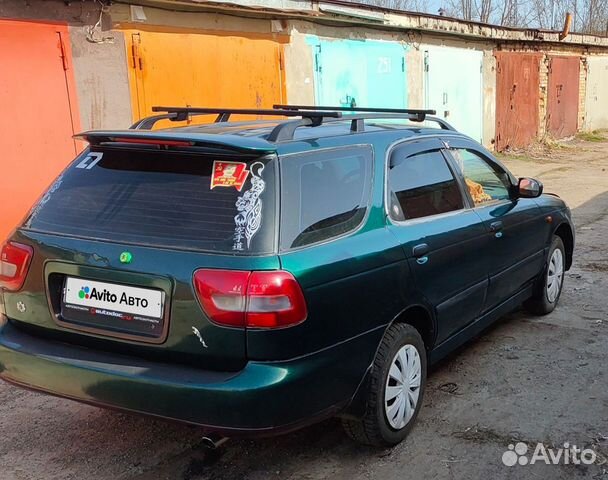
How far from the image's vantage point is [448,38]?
14102 mm

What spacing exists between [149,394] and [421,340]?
148 centimetres

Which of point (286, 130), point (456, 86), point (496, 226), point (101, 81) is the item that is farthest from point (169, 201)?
point (456, 86)

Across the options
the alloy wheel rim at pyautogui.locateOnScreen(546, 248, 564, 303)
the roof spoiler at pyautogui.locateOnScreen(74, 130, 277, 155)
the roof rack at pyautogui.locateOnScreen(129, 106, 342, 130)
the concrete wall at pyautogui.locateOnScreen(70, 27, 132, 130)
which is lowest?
the alloy wheel rim at pyautogui.locateOnScreen(546, 248, 564, 303)

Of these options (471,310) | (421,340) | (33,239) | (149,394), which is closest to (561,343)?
(471,310)

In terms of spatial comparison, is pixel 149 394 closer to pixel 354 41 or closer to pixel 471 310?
pixel 471 310

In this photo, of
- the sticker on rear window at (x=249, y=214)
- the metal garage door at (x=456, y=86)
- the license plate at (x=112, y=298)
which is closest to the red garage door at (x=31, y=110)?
the license plate at (x=112, y=298)

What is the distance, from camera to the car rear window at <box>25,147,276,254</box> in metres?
2.68

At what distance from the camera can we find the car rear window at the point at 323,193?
2.77 meters

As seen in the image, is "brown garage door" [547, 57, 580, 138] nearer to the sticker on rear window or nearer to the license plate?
the sticker on rear window

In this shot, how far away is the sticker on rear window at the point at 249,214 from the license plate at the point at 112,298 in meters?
0.40

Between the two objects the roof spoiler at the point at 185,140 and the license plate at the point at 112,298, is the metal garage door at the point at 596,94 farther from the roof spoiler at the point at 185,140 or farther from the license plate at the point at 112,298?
the license plate at the point at 112,298

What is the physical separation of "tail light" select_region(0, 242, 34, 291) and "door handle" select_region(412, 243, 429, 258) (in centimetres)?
185
